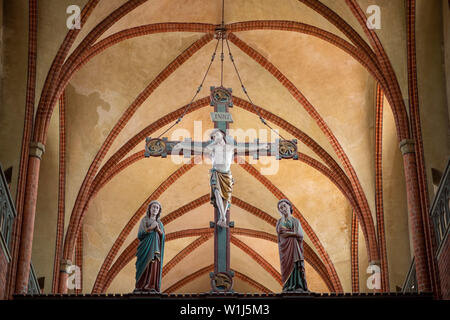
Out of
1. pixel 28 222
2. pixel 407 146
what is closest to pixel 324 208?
pixel 407 146

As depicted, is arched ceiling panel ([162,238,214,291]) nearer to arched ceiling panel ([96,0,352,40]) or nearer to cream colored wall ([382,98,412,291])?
cream colored wall ([382,98,412,291])

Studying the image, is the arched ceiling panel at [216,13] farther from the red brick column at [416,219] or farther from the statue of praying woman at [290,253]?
the statue of praying woman at [290,253]

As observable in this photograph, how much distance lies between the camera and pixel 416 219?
1519 cm

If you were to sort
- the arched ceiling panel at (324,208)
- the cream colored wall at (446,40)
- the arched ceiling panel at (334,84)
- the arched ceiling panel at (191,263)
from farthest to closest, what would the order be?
the arched ceiling panel at (191,263) → the arched ceiling panel at (324,208) → the arched ceiling panel at (334,84) → the cream colored wall at (446,40)

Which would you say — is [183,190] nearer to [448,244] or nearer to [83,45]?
[83,45]

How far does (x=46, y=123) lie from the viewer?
16.5m

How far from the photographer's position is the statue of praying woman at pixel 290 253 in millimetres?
11242

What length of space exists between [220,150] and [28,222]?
4189 mm

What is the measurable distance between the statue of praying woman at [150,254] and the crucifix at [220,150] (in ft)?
2.44

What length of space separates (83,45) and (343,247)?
9.19 m

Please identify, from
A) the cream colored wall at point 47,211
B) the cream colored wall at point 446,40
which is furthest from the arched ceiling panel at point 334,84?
the cream colored wall at point 47,211

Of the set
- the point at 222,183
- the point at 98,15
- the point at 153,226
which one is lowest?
the point at 153,226

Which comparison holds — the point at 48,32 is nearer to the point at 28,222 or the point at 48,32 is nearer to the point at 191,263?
the point at 28,222

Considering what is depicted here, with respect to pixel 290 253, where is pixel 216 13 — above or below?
above
